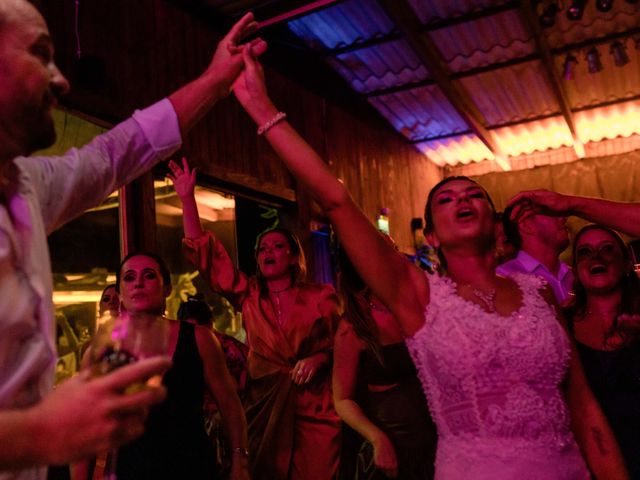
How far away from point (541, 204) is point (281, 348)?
169 cm

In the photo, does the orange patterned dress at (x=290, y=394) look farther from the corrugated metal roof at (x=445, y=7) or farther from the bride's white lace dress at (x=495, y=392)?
the corrugated metal roof at (x=445, y=7)

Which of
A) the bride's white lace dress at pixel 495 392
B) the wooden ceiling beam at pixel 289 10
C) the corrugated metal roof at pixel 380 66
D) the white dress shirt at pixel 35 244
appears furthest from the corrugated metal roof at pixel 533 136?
the white dress shirt at pixel 35 244

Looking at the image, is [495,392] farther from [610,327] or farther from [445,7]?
[445,7]

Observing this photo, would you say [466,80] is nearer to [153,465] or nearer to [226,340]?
[226,340]

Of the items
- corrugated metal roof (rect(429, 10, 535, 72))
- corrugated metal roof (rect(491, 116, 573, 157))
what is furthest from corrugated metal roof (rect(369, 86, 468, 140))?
corrugated metal roof (rect(491, 116, 573, 157))

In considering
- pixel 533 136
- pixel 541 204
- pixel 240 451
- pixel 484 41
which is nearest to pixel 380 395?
pixel 240 451

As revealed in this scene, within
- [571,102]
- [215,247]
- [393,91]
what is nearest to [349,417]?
[215,247]

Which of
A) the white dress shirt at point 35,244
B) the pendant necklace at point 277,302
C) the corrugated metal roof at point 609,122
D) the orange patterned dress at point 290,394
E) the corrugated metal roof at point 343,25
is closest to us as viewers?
the white dress shirt at point 35,244

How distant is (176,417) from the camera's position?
8.15ft

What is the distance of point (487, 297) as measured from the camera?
200cm

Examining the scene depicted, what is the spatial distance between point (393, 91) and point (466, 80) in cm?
91

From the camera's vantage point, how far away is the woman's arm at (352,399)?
2457 mm

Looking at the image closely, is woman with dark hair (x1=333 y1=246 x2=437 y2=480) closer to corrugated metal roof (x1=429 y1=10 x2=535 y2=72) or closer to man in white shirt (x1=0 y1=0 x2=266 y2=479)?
man in white shirt (x1=0 y1=0 x2=266 y2=479)

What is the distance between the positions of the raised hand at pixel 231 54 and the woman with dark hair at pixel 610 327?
1683mm
